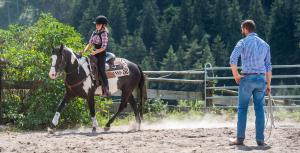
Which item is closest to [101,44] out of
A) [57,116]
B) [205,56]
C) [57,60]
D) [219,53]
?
[57,60]

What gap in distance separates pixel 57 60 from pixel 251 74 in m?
4.39

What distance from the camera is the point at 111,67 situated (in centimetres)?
1239

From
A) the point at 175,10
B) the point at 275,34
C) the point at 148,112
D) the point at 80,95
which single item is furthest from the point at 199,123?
the point at 175,10

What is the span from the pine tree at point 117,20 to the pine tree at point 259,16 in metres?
24.5

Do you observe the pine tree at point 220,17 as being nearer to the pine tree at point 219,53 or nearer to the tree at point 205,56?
the tree at point 205,56

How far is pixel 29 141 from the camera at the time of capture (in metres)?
9.68

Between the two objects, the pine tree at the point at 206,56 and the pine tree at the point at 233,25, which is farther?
the pine tree at the point at 233,25

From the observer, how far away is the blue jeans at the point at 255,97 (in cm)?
845

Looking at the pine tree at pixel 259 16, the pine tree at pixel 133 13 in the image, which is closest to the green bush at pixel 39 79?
the pine tree at pixel 259 16

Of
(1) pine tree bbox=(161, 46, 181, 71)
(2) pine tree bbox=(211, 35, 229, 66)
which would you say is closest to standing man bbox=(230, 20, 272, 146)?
(1) pine tree bbox=(161, 46, 181, 71)

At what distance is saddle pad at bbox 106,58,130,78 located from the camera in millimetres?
12359

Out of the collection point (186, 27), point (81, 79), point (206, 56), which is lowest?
point (81, 79)

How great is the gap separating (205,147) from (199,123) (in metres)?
5.73

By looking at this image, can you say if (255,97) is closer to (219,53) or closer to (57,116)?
(57,116)
